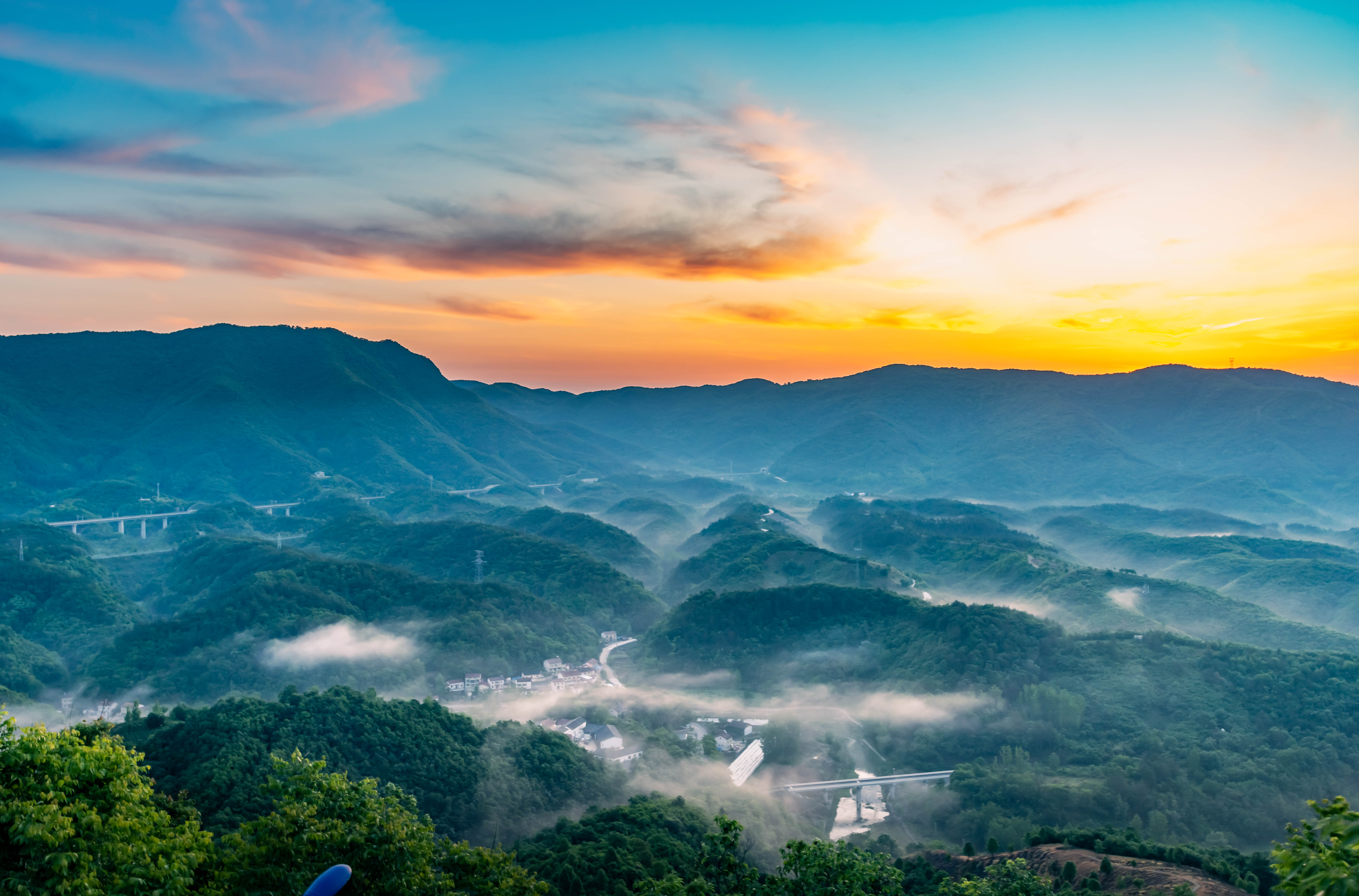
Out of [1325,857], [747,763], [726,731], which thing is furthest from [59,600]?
[1325,857]

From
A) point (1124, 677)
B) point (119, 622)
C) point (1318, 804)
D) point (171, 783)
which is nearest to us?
point (1318, 804)

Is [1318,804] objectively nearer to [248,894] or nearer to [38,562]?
[248,894]

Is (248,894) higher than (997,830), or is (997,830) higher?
(248,894)

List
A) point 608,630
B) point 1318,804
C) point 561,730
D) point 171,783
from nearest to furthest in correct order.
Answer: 1. point 1318,804
2. point 171,783
3. point 561,730
4. point 608,630

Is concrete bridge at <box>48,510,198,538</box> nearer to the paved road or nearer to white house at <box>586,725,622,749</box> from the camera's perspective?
the paved road

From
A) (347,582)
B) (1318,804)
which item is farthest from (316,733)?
Answer: (347,582)

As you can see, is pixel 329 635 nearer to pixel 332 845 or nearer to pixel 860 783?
pixel 860 783
